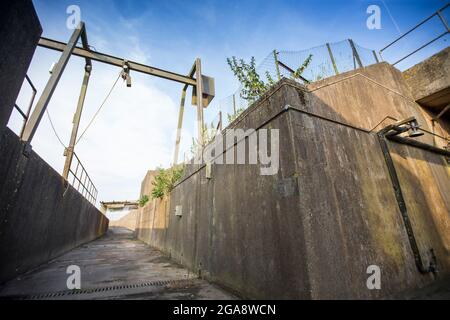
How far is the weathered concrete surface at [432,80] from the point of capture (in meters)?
5.32

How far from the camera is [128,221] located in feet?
147

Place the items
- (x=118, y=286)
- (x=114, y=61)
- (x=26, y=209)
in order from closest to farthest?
1. (x=118, y=286)
2. (x=26, y=209)
3. (x=114, y=61)

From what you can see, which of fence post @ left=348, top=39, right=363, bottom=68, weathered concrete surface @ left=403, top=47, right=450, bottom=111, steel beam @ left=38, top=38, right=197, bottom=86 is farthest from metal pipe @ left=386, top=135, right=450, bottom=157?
steel beam @ left=38, top=38, right=197, bottom=86

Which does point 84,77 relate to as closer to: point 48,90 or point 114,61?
point 114,61

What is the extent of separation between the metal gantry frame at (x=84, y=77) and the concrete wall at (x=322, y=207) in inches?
132

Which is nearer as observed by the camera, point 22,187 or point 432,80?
point 22,187

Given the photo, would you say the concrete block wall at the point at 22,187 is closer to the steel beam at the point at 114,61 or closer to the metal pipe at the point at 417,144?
the steel beam at the point at 114,61

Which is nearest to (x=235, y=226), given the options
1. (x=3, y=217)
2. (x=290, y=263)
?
(x=290, y=263)

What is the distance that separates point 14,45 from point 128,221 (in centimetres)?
4949

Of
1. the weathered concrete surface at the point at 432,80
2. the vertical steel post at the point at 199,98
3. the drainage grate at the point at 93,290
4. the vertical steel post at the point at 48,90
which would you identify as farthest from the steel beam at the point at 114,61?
the weathered concrete surface at the point at 432,80

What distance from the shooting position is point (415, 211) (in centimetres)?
350

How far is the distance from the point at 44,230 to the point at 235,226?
587 centimetres

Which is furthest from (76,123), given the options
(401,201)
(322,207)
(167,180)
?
(401,201)

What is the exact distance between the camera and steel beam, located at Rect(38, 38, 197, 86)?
258 inches
